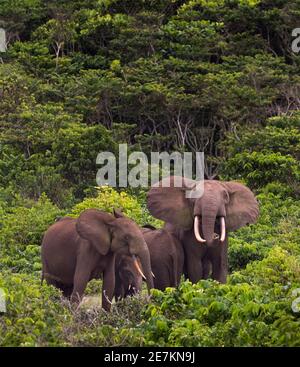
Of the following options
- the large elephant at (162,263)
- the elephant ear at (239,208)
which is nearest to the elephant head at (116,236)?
the large elephant at (162,263)

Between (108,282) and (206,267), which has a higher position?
(108,282)

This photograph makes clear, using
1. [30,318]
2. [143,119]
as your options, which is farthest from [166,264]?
[143,119]

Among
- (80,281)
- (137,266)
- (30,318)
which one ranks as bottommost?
(80,281)

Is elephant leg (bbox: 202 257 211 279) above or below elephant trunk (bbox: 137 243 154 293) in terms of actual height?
below

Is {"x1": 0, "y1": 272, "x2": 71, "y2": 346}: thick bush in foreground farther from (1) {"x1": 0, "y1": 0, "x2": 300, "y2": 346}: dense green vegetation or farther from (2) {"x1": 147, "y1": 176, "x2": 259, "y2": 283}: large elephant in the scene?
(2) {"x1": 147, "y1": 176, "x2": 259, "y2": 283}: large elephant

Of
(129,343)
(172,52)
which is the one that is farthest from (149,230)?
(172,52)

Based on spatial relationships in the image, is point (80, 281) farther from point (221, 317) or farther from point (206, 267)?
point (221, 317)

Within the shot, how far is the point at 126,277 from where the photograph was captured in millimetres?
14438

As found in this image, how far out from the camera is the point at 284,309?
1123 cm

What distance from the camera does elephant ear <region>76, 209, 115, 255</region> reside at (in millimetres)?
13906

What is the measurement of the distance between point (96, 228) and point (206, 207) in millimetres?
1429

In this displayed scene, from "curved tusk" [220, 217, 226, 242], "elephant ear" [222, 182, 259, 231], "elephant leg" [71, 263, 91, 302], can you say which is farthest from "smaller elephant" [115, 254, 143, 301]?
"elephant ear" [222, 182, 259, 231]

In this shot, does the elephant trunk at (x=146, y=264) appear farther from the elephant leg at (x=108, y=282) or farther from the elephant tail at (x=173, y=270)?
the elephant tail at (x=173, y=270)

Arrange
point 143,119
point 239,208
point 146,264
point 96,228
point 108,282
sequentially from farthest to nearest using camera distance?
point 143,119, point 239,208, point 96,228, point 108,282, point 146,264
